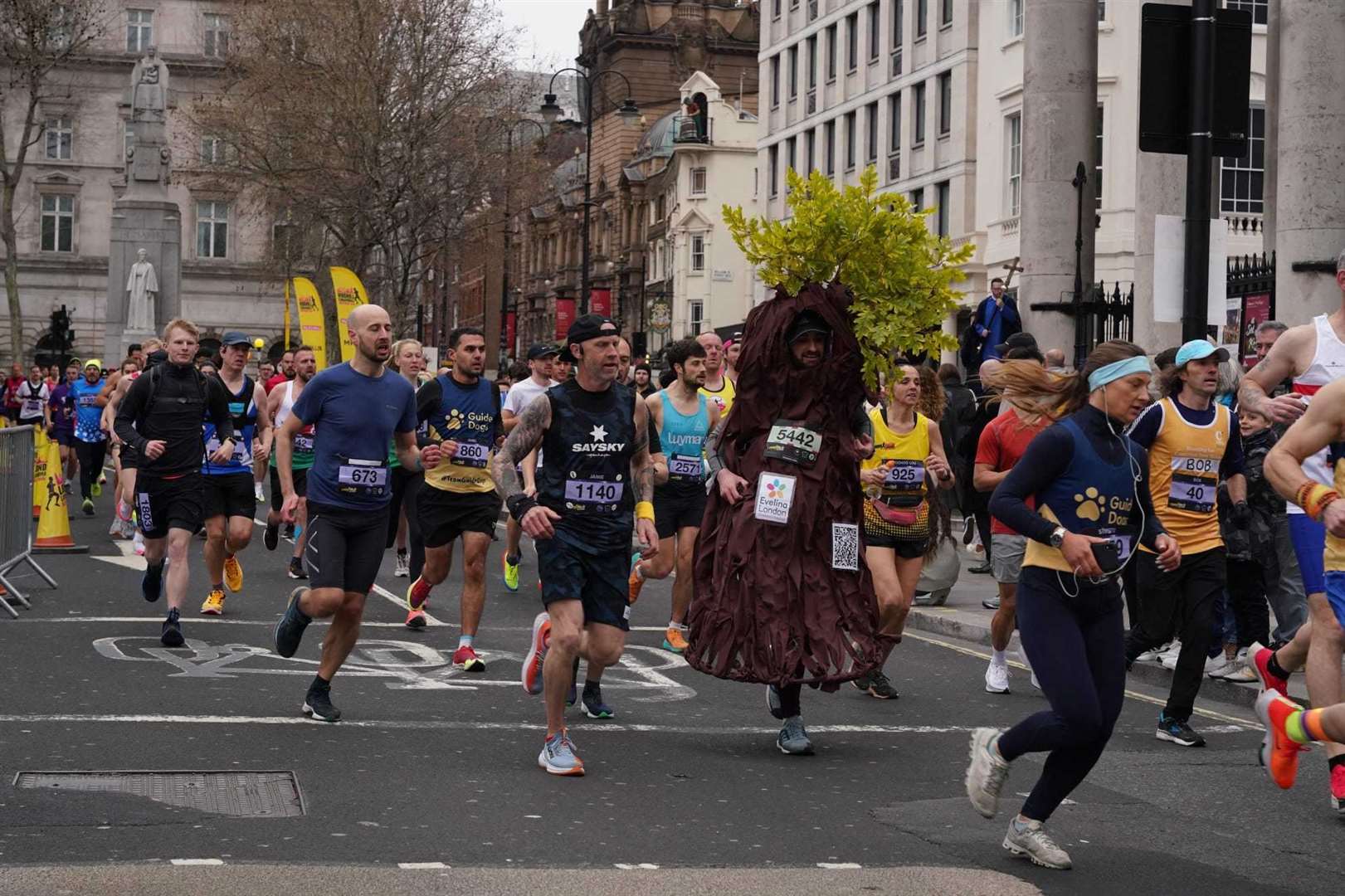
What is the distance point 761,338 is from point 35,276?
74174 millimetres

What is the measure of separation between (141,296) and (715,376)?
43425 mm

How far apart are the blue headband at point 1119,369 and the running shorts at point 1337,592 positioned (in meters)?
0.97

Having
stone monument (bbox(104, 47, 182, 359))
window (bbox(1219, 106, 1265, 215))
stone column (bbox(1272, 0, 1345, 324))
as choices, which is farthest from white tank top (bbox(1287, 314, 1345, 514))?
stone monument (bbox(104, 47, 182, 359))

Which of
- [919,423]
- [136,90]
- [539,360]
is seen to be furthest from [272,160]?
[919,423]

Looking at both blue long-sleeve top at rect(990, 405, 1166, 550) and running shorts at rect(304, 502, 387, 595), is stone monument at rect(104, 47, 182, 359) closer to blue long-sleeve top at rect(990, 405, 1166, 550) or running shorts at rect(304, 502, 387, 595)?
running shorts at rect(304, 502, 387, 595)

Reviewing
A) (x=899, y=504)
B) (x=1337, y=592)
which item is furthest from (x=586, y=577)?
(x=1337, y=592)

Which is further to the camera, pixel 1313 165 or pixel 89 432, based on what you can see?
pixel 89 432

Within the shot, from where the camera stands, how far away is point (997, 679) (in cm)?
1127

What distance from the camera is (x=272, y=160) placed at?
55.1m

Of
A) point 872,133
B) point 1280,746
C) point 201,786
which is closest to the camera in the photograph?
point 1280,746

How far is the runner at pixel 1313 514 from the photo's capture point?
6434 mm

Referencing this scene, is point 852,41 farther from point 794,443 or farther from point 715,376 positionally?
point 794,443

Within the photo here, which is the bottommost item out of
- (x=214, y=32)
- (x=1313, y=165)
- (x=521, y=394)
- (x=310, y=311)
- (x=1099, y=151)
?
Answer: (x=521, y=394)

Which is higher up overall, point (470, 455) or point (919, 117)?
point (919, 117)
